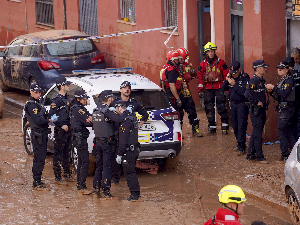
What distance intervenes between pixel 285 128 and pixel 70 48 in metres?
7.88

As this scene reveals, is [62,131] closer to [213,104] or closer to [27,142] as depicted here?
[27,142]

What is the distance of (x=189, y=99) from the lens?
42.3 feet

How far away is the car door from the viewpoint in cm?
1786

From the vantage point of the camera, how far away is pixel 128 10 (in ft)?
60.7

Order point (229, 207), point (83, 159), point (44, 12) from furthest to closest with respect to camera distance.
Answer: point (44, 12)
point (83, 159)
point (229, 207)

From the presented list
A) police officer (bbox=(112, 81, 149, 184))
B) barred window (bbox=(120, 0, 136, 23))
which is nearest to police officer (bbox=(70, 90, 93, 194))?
police officer (bbox=(112, 81, 149, 184))

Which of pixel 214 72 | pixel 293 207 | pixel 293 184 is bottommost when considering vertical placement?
pixel 293 207

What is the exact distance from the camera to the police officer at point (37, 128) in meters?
9.96

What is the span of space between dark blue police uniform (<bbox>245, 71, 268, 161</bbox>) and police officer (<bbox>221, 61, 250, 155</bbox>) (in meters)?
0.38

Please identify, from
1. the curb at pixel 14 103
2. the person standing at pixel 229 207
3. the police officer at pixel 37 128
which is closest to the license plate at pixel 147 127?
the police officer at pixel 37 128

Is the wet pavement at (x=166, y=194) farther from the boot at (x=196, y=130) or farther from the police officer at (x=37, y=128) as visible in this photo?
the boot at (x=196, y=130)

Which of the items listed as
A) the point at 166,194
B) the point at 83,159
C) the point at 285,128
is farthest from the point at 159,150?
the point at 285,128

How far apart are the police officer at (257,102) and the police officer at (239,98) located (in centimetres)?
38

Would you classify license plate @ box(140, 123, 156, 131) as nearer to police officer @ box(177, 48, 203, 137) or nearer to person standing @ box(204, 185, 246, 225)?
police officer @ box(177, 48, 203, 137)
